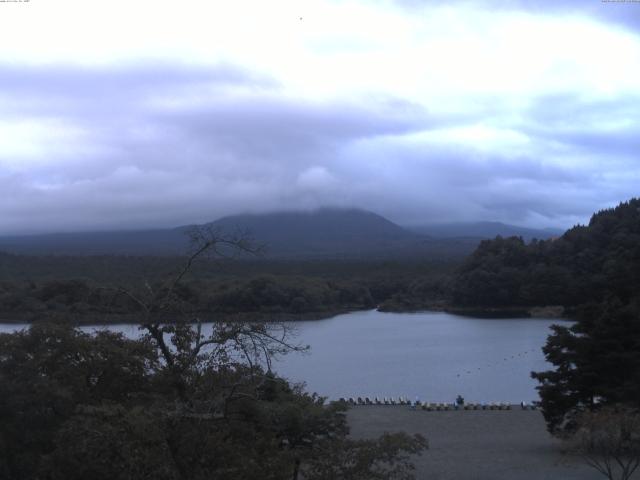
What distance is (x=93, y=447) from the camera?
20.3ft

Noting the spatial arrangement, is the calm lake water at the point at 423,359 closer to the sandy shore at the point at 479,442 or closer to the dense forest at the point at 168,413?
the sandy shore at the point at 479,442

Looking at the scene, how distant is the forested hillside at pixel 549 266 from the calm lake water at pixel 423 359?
5379 millimetres

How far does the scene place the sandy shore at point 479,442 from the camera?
14023 millimetres

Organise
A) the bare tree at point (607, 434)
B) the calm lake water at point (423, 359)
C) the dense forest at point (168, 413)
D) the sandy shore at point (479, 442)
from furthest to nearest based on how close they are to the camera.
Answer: the calm lake water at point (423, 359)
the sandy shore at point (479, 442)
the bare tree at point (607, 434)
the dense forest at point (168, 413)

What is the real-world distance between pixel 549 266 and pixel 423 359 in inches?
1014

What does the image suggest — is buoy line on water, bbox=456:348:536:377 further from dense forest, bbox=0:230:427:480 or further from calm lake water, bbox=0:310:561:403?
dense forest, bbox=0:230:427:480

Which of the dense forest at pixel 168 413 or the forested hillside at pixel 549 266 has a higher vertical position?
the forested hillside at pixel 549 266

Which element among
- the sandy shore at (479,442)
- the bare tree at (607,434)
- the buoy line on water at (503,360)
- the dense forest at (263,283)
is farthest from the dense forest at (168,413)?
the dense forest at (263,283)

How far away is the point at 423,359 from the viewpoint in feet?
118

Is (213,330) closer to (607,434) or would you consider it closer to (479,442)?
(607,434)

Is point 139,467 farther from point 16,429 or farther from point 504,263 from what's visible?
point 504,263

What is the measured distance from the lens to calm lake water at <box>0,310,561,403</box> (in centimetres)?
2836

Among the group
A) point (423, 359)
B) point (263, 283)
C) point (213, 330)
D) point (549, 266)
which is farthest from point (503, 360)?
point (213, 330)

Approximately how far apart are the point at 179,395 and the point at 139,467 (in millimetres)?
951
